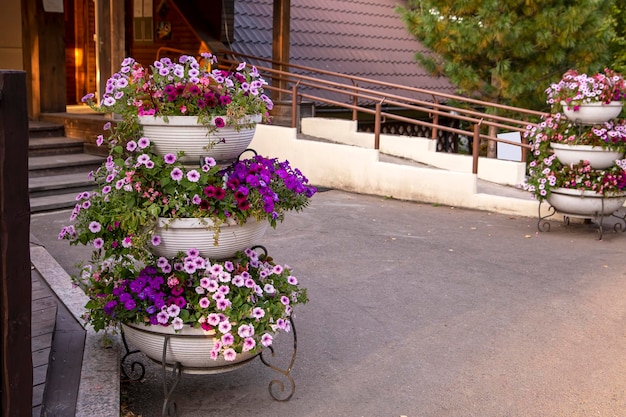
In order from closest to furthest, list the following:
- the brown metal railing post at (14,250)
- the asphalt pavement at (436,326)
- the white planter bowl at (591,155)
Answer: the brown metal railing post at (14,250)
the asphalt pavement at (436,326)
the white planter bowl at (591,155)

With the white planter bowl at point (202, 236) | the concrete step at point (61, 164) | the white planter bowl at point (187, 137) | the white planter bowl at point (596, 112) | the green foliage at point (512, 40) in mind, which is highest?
the green foliage at point (512, 40)

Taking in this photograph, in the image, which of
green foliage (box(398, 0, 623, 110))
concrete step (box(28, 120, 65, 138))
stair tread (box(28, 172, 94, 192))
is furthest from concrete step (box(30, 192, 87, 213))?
green foliage (box(398, 0, 623, 110))

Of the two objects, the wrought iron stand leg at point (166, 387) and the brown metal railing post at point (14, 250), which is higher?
the brown metal railing post at point (14, 250)

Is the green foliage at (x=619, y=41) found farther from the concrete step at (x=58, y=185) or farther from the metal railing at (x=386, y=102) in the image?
the concrete step at (x=58, y=185)

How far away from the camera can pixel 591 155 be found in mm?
8148

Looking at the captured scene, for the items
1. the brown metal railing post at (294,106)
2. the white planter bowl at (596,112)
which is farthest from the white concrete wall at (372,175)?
the white planter bowl at (596,112)

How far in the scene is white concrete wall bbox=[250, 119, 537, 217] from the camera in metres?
9.96

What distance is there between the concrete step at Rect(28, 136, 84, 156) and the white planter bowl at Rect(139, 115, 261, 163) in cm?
652

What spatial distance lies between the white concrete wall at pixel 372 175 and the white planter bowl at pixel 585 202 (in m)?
0.98

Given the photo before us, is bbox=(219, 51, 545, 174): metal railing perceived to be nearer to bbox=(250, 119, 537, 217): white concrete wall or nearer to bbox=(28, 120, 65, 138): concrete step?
bbox=(250, 119, 537, 217): white concrete wall

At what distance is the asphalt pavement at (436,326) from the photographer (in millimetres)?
4094

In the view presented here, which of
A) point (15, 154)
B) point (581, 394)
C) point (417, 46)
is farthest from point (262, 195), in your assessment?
point (417, 46)

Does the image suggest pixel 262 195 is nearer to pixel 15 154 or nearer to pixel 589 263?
pixel 15 154

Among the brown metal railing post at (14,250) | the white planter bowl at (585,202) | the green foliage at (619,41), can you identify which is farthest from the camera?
the green foliage at (619,41)
